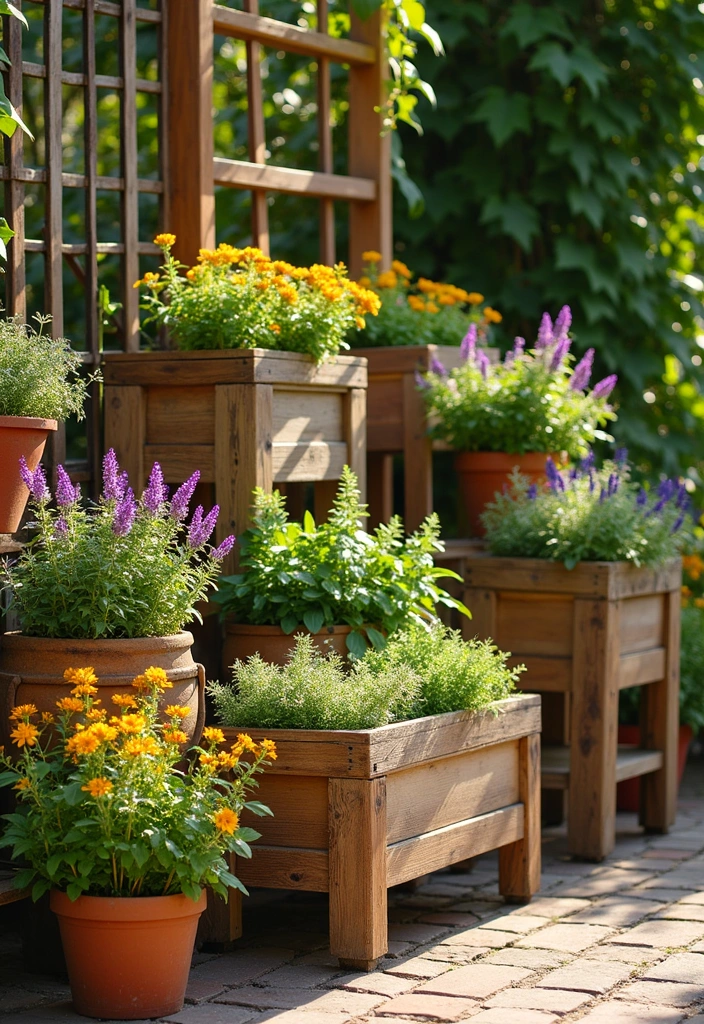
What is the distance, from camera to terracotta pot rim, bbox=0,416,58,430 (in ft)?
10.7

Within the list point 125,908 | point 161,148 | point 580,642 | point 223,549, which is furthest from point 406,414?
point 125,908

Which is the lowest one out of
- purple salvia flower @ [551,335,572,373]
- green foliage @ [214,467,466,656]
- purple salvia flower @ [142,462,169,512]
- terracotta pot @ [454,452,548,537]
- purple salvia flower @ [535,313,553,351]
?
green foliage @ [214,467,466,656]

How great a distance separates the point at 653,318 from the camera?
620 centimetres

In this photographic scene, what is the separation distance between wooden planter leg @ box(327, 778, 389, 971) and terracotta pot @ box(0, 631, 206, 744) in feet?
1.51

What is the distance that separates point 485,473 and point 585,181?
1.58 metres

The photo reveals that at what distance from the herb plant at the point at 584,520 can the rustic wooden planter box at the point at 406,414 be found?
25 centimetres

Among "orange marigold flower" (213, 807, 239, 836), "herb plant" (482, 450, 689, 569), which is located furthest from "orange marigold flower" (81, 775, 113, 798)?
"herb plant" (482, 450, 689, 569)

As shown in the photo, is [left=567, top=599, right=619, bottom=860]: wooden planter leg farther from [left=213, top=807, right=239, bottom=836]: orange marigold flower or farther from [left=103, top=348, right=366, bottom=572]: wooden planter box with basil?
[left=213, top=807, right=239, bottom=836]: orange marigold flower

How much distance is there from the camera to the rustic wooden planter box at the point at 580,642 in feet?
15.2

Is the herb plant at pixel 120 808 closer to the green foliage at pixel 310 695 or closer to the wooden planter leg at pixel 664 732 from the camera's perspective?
the green foliage at pixel 310 695

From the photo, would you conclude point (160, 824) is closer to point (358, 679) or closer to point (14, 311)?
point (358, 679)

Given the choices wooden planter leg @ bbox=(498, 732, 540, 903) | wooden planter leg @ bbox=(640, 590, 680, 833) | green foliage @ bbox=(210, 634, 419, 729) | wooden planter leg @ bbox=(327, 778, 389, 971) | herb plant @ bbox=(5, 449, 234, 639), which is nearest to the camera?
herb plant @ bbox=(5, 449, 234, 639)

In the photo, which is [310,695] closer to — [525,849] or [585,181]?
[525,849]

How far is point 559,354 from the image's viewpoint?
4949 millimetres
